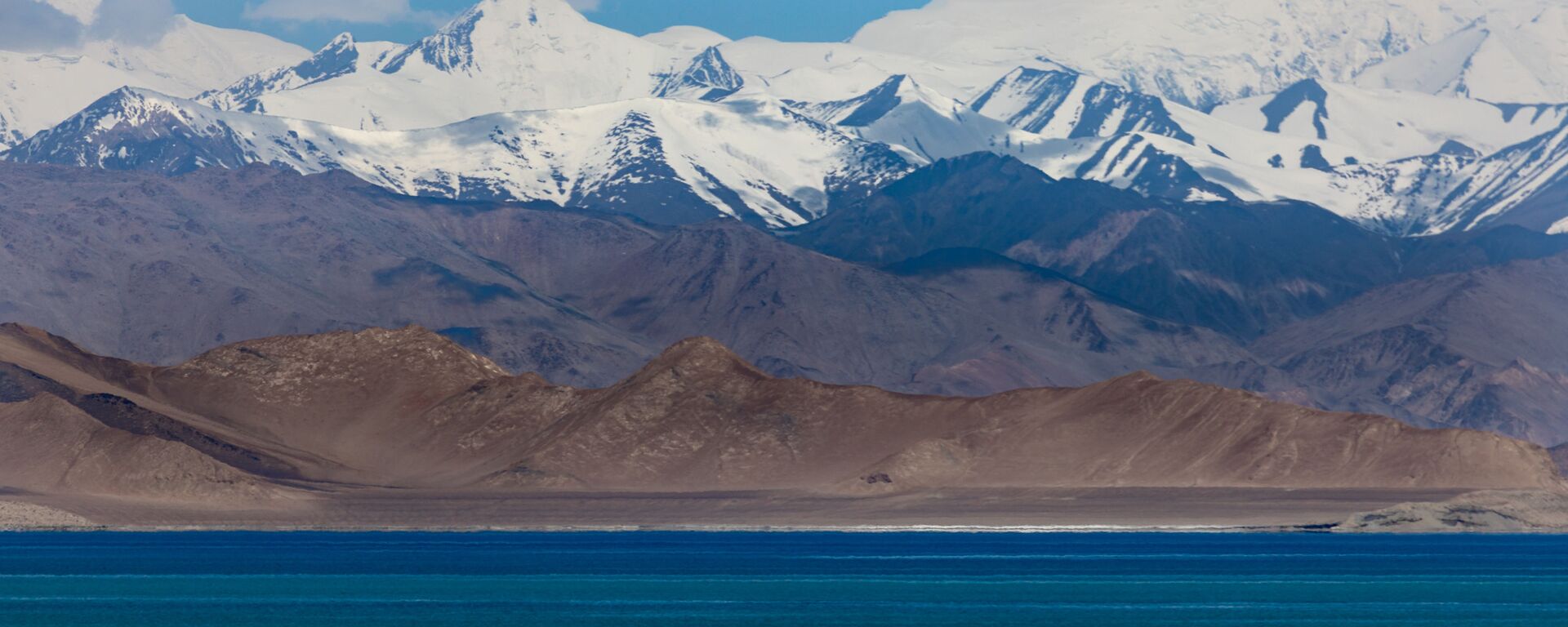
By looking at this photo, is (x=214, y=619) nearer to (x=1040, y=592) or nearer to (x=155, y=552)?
(x=1040, y=592)

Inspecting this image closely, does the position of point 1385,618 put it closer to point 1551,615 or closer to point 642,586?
point 1551,615

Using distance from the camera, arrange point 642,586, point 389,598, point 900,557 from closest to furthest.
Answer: point 389,598, point 642,586, point 900,557

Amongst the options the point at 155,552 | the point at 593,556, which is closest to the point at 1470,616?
the point at 593,556

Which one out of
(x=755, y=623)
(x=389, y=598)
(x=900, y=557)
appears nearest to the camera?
(x=755, y=623)

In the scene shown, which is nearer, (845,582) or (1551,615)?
(1551,615)

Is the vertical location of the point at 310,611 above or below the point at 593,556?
above

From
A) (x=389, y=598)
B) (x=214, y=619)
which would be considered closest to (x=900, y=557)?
(x=389, y=598)
